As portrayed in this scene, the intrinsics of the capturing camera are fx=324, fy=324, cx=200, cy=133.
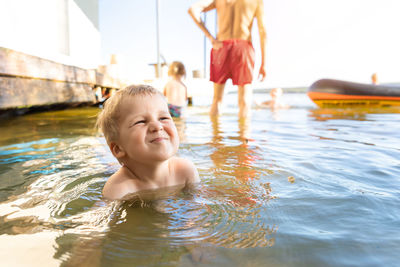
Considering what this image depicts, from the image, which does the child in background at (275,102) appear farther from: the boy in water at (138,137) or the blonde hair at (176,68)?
the boy in water at (138,137)

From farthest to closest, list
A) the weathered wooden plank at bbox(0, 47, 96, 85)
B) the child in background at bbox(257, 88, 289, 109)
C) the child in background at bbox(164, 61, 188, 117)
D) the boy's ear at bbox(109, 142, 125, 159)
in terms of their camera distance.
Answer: the child in background at bbox(257, 88, 289, 109)
the child in background at bbox(164, 61, 188, 117)
the weathered wooden plank at bbox(0, 47, 96, 85)
the boy's ear at bbox(109, 142, 125, 159)

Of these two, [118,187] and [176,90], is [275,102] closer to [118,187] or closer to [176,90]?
[176,90]

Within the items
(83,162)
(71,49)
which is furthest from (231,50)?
(71,49)

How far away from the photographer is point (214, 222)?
126 centimetres

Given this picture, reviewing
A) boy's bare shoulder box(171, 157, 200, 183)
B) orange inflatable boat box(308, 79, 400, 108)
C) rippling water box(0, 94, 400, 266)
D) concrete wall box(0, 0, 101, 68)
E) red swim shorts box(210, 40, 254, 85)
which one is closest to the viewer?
rippling water box(0, 94, 400, 266)

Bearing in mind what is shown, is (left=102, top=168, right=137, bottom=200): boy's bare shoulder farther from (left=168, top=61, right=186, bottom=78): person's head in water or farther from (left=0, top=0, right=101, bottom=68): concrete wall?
(left=168, top=61, right=186, bottom=78): person's head in water

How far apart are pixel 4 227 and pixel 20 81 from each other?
3.03m

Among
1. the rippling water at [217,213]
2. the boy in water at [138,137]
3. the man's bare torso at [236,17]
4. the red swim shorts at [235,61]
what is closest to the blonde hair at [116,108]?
the boy in water at [138,137]

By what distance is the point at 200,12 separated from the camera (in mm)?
5430

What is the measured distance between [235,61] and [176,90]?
3.86 feet

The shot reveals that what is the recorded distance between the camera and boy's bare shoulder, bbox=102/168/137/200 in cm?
162

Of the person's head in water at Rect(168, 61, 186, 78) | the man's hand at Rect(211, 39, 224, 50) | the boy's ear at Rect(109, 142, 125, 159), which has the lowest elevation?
the boy's ear at Rect(109, 142, 125, 159)

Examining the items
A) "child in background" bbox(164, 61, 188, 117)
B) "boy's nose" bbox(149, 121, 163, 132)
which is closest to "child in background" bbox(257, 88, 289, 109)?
"child in background" bbox(164, 61, 188, 117)

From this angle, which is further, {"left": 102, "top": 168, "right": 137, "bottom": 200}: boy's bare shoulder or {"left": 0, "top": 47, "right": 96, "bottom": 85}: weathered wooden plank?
{"left": 0, "top": 47, "right": 96, "bottom": 85}: weathered wooden plank
